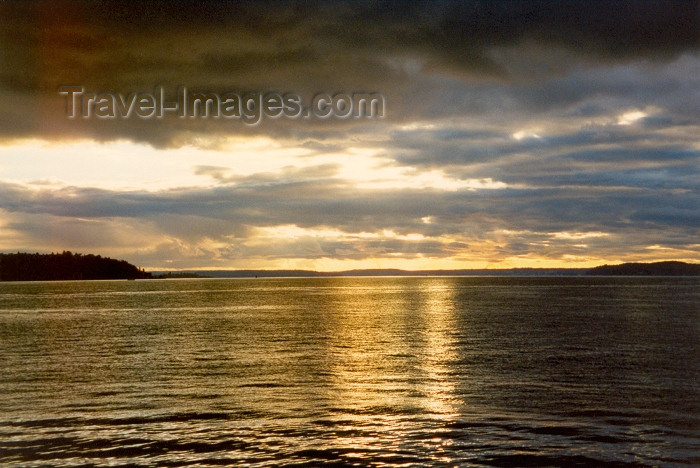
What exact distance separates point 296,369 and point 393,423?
19.6 metres

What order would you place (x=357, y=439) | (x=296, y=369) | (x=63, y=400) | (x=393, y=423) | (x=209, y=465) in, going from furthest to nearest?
(x=296, y=369)
(x=63, y=400)
(x=393, y=423)
(x=357, y=439)
(x=209, y=465)

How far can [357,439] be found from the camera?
1051 inches

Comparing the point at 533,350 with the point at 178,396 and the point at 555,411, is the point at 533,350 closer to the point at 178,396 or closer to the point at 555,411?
the point at 555,411

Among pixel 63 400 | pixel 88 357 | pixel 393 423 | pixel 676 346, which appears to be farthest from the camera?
pixel 676 346

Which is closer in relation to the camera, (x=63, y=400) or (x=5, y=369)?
(x=63, y=400)

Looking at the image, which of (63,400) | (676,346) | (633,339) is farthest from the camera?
(633,339)

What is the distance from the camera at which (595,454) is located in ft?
80.3

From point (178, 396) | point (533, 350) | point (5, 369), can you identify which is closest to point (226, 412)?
point (178, 396)

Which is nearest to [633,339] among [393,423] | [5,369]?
[393,423]

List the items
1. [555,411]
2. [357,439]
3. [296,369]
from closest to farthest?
[357,439]
[555,411]
[296,369]

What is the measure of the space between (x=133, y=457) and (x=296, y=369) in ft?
79.0

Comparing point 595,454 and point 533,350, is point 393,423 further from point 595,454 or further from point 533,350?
point 533,350

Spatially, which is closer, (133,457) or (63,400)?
(133,457)

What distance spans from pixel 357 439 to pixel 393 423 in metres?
3.27
